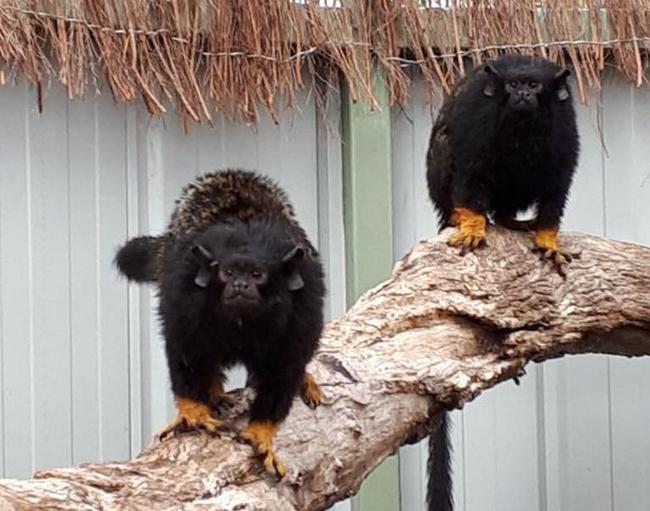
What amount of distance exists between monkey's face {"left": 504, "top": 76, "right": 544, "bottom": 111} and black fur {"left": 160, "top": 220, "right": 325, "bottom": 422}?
1.17 metres

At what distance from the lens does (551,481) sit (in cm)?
573

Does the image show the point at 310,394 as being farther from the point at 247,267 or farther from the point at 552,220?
the point at 552,220

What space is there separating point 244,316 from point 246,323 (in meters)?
0.04

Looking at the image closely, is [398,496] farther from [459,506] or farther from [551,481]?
[551,481]

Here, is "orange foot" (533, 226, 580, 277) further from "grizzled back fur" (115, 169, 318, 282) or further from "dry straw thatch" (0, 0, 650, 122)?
"dry straw thatch" (0, 0, 650, 122)

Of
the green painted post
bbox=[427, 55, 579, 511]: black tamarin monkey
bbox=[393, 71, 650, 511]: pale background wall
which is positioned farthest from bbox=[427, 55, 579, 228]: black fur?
bbox=[393, 71, 650, 511]: pale background wall

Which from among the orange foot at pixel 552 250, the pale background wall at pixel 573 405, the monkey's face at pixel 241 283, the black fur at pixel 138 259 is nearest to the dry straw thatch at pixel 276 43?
the pale background wall at pixel 573 405

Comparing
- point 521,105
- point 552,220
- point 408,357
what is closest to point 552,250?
point 552,220

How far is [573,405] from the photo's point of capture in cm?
575

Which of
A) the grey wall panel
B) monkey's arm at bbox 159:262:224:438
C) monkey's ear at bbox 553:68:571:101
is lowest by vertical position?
monkey's arm at bbox 159:262:224:438

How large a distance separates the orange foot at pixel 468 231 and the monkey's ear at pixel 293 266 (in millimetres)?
1002

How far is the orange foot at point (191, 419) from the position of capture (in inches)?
148

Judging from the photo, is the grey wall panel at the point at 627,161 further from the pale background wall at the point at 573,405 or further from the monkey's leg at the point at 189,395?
the monkey's leg at the point at 189,395

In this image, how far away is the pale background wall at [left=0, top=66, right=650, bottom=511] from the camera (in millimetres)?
5152
